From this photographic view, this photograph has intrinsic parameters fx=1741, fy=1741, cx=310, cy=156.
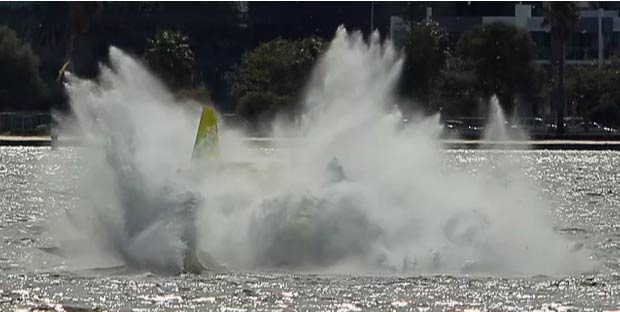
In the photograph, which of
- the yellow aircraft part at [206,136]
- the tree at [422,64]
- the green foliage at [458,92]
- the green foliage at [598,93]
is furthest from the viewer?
the green foliage at [598,93]

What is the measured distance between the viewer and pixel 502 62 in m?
136

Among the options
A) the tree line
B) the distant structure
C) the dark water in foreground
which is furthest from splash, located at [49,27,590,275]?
the distant structure

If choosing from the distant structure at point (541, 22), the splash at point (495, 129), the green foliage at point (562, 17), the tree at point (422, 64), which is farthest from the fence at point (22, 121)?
the green foliage at point (562, 17)

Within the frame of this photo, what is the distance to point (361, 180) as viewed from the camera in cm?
4034

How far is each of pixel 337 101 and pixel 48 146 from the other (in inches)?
3225

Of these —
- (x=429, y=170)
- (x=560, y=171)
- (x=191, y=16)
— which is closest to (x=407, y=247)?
(x=429, y=170)

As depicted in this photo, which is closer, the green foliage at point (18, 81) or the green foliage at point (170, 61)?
the green foliage at point (170, 61)

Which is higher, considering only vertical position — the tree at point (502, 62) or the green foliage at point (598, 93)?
the tree at point (502, 62)

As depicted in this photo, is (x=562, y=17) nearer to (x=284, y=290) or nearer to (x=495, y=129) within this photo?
(x=495, y=129)

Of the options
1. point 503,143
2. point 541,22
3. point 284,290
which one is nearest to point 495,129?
point 503,143

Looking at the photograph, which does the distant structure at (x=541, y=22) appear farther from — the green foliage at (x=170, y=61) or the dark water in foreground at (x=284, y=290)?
the dark water in foreground at (x=284, y=290)

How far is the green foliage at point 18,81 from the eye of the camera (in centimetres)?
14575

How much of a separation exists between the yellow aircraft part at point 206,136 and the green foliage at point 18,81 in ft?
355

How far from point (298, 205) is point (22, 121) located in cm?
10230
